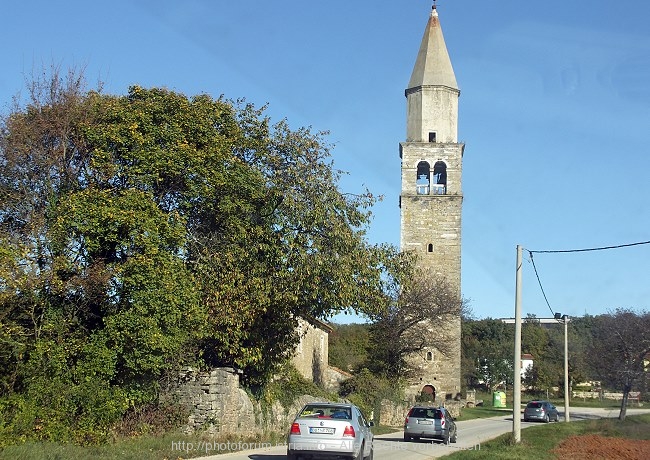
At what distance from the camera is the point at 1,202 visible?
21.4 m

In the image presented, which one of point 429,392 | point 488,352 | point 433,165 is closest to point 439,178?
point 433,165

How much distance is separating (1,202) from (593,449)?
20333mm

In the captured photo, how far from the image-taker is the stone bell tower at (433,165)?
55.0 meters

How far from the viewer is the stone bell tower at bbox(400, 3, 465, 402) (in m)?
55.0

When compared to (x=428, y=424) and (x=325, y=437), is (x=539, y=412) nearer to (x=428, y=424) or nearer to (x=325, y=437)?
(x=428, y=424)

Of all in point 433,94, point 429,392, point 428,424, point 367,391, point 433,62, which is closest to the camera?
point 428,424

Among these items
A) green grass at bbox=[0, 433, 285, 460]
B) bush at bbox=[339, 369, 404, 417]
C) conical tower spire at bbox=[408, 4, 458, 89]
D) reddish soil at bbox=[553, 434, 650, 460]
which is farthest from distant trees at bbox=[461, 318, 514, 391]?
green grass at bbox=[0, 433, 285, 460]

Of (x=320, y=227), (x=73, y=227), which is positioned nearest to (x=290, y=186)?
(x=320, y=227)

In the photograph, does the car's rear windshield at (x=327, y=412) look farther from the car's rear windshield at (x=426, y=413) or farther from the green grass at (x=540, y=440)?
the car's rear windshield at (x=426, y=413)

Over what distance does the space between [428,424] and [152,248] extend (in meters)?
12.9

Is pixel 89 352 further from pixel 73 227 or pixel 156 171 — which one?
pixel 156 171

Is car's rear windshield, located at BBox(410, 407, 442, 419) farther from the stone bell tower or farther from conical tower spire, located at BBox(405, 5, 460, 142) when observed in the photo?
conical tower spire, located at BBox(405, 5, 460, 142)

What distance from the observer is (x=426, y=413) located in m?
27.7

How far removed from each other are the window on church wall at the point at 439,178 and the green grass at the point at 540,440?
78.1 ft
